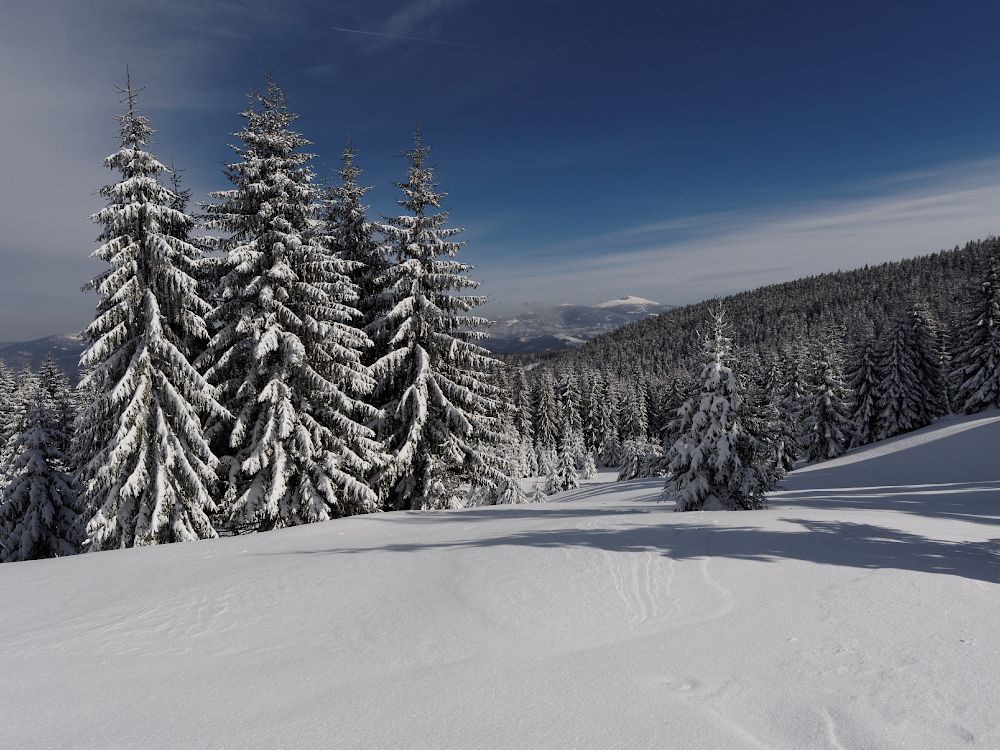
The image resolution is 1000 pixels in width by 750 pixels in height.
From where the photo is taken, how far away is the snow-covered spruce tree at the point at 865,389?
134 ft

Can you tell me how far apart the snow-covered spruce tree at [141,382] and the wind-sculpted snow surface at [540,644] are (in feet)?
17.4

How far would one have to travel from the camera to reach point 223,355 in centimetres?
1459

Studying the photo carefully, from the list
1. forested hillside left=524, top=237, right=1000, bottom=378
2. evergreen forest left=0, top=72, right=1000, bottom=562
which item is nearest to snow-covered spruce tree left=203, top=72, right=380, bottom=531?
evergreen forest left=0, top=72, right=1000, bottom=562

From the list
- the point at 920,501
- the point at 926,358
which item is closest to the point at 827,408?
the point at 926,358

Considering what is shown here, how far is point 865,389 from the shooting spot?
41344 mm

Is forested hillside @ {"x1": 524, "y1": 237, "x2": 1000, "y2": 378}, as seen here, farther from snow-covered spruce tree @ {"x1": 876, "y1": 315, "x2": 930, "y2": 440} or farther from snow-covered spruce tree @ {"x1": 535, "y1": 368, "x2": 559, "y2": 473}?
snow-covered spruce tree @ {"x1": 876, "y1": 315, "x2": 930, "y2": 440}

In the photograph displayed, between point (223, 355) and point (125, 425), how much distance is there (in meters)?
3.02

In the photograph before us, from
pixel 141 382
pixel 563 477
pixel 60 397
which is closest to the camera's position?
pixel 141 382

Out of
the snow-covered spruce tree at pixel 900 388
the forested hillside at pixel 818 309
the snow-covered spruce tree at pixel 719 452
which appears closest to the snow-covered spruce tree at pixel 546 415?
the snow-covered spruce tree at pixel 900 388

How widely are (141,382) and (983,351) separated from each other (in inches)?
2054

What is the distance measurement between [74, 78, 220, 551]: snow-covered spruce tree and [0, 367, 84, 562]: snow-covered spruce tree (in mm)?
8478

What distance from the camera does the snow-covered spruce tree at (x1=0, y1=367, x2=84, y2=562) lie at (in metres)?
19.7

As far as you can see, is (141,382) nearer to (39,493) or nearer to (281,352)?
(281,352)

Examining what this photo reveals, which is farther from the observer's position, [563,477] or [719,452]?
[563,477]
